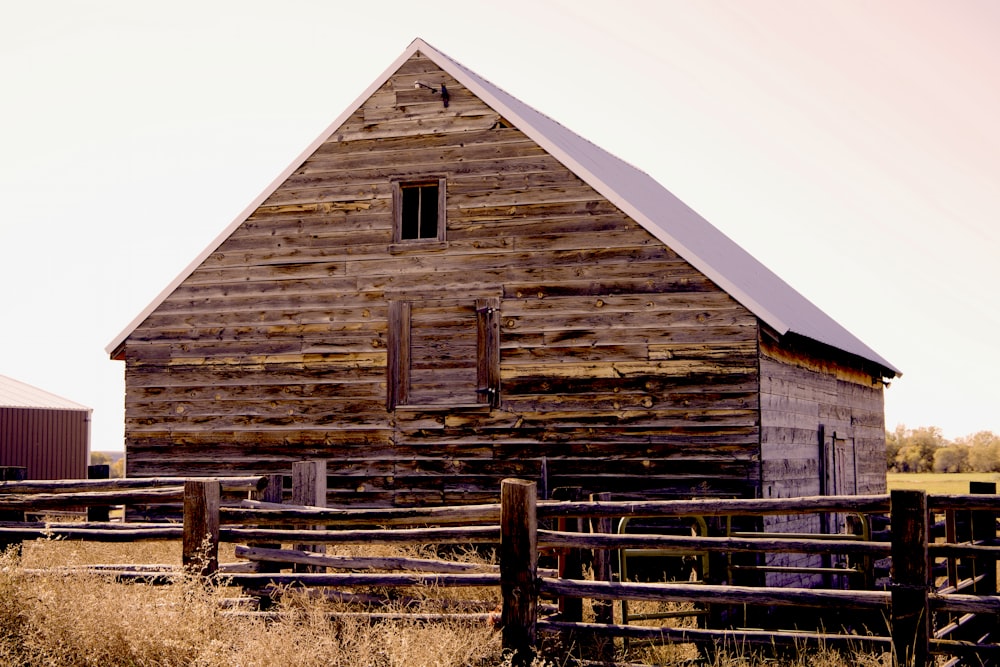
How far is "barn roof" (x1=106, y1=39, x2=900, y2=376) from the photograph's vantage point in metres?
14.5

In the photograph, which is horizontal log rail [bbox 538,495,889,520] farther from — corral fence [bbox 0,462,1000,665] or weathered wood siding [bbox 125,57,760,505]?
weathered wood siding [bbox 125,57,760,505]

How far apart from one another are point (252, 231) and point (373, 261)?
223cm

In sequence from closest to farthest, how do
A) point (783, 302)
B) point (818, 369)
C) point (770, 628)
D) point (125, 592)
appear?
point (125, 592), point (770, 628), point (818, 369), point (783, 302)

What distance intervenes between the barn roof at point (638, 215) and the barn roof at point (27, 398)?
1749cm

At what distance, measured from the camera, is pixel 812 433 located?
1748 cm

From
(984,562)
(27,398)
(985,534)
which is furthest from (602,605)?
(27,398)

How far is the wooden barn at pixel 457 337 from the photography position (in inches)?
567

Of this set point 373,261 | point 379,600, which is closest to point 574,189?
point 373,261

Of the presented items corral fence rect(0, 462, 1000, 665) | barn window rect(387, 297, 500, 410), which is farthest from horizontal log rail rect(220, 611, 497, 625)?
barn window rect(387, 297, 500, 410)

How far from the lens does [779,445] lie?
15.2 meters

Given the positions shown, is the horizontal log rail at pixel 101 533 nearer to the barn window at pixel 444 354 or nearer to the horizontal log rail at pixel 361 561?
the horizontal log rail at pixel 361 561

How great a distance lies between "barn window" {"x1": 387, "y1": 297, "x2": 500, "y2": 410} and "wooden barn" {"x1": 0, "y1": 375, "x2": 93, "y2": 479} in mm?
20611

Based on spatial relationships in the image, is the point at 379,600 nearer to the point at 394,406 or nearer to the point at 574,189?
the point at 394,406

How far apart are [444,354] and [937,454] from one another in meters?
64.7
